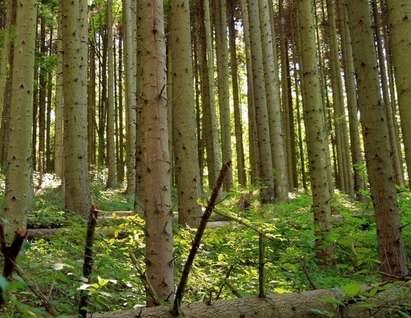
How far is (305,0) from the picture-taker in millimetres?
6605

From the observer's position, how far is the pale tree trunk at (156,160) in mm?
3529

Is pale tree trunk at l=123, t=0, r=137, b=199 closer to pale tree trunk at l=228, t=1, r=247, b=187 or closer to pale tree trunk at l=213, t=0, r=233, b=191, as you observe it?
pale tree trunk at l=213, t=0, r=233, b=191

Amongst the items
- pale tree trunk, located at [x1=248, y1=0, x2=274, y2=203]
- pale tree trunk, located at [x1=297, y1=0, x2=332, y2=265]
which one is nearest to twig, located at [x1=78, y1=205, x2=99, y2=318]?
pale tree trunk, located at [x1=297, y1=0, x2=332, y2=265]

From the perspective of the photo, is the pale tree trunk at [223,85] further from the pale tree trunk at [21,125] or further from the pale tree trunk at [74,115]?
the pale tree trunk at [21,125]

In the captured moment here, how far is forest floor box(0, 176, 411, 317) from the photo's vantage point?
324 centimetres

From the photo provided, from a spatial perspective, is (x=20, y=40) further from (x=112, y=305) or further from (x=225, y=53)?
(x=225, y=53)

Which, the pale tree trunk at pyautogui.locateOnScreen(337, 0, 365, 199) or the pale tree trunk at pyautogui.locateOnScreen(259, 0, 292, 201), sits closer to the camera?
the pale tree trunk at pyautogui.locateOnScreen(259, 0, 292, 201)

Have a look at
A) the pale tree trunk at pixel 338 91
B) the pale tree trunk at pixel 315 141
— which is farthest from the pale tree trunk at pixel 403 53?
the pale tree trunk at pixel 338 91

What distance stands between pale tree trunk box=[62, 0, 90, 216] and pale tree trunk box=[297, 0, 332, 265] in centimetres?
370

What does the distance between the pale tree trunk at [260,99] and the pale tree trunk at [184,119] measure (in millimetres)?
4355

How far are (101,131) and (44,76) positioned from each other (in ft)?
12.5

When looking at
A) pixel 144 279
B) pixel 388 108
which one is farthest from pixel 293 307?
pixel 388 108

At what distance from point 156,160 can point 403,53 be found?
2.75m

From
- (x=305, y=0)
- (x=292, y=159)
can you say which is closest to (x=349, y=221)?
(x=305, y=0)
